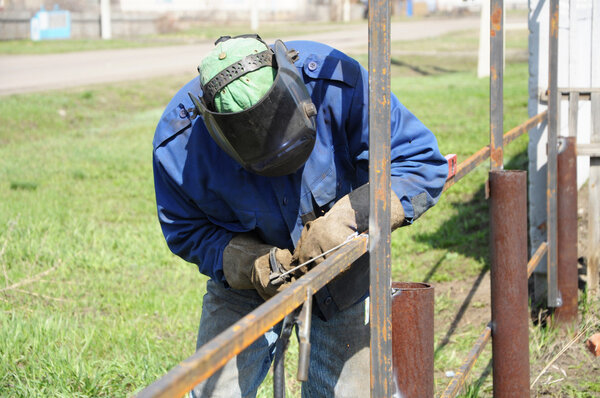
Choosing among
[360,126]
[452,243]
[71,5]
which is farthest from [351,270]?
[71,5]

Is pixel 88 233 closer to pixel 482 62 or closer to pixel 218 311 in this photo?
pixel 218 311

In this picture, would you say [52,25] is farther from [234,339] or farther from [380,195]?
[234,339]

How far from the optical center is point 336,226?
6.57 ft

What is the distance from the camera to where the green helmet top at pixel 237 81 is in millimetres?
1932

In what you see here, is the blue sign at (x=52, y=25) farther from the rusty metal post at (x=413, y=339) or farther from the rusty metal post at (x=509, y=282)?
the rusty metal post at (x=413, y=339)

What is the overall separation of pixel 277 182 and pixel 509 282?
3.79 feet

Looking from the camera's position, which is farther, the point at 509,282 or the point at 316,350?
the point at 509,282

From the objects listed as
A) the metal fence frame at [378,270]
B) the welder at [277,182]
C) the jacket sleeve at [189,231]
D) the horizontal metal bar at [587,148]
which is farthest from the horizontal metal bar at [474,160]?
the jacket sleeve at [189,231]

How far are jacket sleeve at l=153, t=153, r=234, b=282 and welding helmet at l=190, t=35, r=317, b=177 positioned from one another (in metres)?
0.43

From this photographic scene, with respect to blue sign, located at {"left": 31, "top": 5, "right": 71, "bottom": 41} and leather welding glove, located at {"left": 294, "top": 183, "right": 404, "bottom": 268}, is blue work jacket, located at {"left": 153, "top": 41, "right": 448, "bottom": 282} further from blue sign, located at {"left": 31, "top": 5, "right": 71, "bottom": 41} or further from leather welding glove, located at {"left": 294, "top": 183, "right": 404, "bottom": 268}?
blue sign, located at {"left": 31, "top": 5, "right": 71, "bottom": 41}

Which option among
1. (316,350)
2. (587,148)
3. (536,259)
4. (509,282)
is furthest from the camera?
Answer: (587,148)

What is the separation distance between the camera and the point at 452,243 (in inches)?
220

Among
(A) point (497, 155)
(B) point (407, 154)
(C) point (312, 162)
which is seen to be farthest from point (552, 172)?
(C) point (312, 162)

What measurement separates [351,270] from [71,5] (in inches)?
Result: 1320
